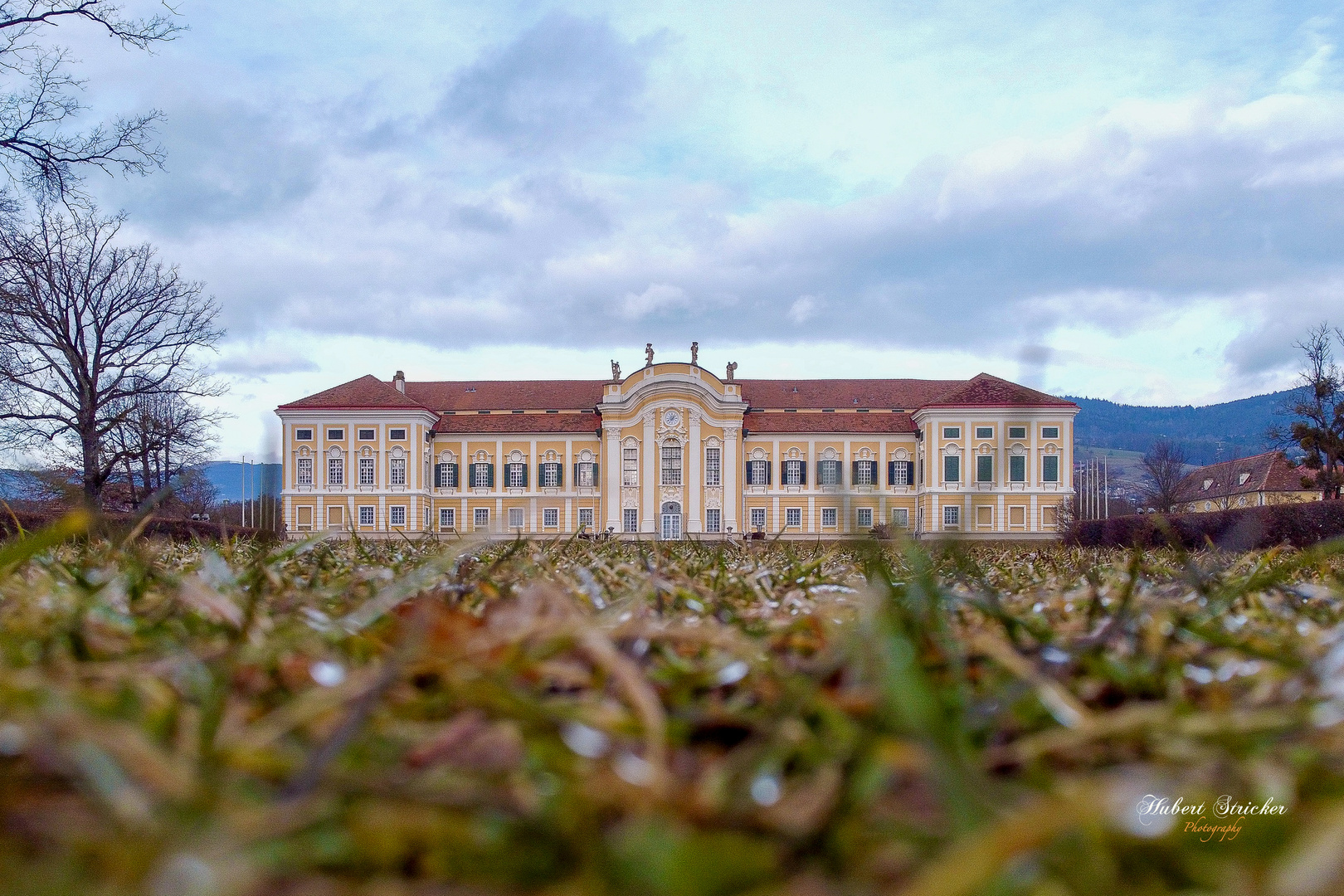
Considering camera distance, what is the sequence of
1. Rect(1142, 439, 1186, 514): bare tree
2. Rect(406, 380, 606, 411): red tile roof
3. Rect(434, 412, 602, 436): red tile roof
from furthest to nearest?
Rect(406, 380, 606, 411): red tile roof < Rect(1142, 439, 1186, 514): bare tree < Rect(434, 412, 602, 436): red tile roof

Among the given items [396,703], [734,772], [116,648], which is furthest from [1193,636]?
[116,648]

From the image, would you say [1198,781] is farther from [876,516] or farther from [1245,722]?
[876,516]

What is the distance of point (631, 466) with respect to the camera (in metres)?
58.0

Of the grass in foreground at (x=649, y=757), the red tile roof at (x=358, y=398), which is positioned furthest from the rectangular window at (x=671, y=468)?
the grass in foreground at (x=649, y=757)

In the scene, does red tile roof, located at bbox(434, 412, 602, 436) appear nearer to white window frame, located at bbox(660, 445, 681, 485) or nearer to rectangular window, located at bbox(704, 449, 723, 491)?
white window frame, located at bbox(660, 445, 681, 485)

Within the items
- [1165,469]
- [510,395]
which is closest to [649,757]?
[510,395]

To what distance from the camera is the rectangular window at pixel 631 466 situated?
190 feet

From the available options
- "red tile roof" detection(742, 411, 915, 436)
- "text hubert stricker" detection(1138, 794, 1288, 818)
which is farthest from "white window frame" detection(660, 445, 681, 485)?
"text hubert stricker" detection(1138, 794, 1288, 818)

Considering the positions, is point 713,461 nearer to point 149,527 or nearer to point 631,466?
point 631,466

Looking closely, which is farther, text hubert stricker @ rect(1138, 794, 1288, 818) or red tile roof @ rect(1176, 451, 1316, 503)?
red tile roof @ rect(1176, 451, 1316, 503)

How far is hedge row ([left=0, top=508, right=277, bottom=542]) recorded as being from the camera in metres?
2.49

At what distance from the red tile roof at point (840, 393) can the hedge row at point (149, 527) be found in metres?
43.3

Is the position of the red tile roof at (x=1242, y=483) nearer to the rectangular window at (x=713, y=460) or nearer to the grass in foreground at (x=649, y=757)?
the rectangular window at (x=713, y=460)

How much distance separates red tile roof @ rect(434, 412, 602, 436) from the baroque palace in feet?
0.24
